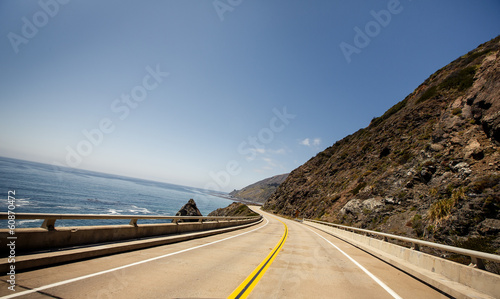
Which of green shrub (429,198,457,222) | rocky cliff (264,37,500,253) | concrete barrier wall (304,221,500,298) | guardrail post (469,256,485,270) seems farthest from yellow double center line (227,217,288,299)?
green shrub (429,198,457,222)

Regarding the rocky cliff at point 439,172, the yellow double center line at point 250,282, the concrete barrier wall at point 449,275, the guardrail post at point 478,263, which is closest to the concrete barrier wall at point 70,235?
the yellow double center line at point 250,282

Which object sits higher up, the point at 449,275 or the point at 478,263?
the point at 478,263

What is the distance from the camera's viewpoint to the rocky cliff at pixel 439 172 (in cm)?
1580

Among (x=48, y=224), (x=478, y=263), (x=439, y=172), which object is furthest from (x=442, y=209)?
(x=48, y=224)

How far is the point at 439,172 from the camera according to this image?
904 inches

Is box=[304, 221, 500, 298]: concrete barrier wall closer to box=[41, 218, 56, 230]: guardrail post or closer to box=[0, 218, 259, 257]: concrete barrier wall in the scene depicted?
box=[0, 218, 259, 257]: concrete barrier wall

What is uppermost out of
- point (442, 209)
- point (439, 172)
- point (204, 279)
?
point (439, 172)

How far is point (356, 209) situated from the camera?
102 feet

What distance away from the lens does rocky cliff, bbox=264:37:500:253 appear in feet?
51.8

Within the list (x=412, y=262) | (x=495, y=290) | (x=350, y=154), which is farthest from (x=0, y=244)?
(x=350, y=154)

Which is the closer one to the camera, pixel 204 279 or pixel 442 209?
pixel 204 279

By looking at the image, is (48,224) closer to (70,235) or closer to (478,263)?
(70,235)

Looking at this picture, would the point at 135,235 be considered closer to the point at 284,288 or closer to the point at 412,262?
the point at 284,288

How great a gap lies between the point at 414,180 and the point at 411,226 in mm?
7888
